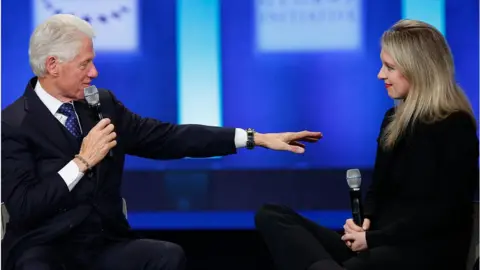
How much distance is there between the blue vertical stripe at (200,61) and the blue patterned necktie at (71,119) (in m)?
1.40

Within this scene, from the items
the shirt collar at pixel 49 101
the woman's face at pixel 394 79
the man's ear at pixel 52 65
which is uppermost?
the man's ear at pixel 52 65

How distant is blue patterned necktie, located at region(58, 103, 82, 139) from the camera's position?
113 inches

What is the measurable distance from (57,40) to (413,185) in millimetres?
1251

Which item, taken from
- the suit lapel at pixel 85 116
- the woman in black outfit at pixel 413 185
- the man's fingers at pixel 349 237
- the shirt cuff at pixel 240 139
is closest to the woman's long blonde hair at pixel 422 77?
the woman in black outfit at pixel 413 185

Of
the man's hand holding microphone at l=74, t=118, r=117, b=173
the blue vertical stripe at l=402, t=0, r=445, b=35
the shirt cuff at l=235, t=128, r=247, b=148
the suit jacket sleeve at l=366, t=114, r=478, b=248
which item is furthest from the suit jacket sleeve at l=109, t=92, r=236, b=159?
the blue vertical stripe at l=402, t=0, r=445, b=35

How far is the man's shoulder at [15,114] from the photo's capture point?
2777 mm

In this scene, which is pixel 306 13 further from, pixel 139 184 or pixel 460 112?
pixel 460 112

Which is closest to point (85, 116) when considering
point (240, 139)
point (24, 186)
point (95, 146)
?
point (95, 146)

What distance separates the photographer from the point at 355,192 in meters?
2.67

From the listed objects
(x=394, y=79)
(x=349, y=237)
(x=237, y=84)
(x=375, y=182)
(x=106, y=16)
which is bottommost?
(x=349, y=237)

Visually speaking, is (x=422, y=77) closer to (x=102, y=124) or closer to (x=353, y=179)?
(x=353, y=179)

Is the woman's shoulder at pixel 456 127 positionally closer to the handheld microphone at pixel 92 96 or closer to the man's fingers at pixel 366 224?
the man's fingers at pixel 366 224

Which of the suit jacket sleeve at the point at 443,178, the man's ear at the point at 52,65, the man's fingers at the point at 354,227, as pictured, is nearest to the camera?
the suit jacket sleeve at the point at 443,178

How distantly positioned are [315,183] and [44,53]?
1.77 meters
